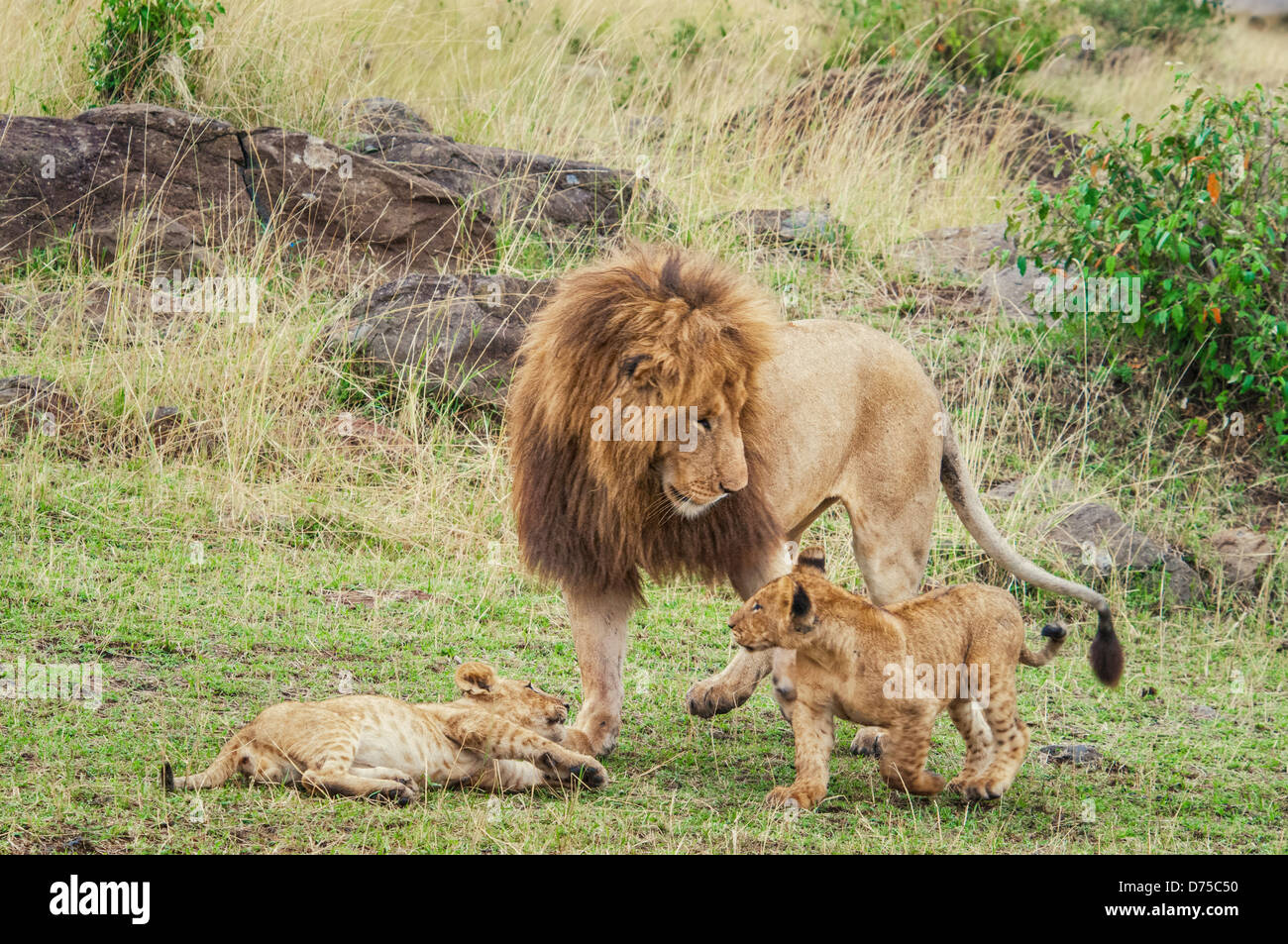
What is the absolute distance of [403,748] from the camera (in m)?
4.14

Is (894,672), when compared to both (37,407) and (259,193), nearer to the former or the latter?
(37,407)

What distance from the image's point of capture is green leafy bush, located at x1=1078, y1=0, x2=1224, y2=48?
17812 millimetres

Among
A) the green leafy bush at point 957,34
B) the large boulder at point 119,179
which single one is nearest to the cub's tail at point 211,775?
the large boulder at point 119,179

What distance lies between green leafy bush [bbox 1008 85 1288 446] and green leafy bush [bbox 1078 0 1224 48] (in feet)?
31.5

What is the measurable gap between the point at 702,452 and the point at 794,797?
42.4 inches

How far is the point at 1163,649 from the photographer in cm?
690

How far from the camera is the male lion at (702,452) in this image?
421cm

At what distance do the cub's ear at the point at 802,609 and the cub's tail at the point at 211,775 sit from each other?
166cm

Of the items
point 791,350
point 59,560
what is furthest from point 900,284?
point 59,560

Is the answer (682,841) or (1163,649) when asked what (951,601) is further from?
(1163,649)

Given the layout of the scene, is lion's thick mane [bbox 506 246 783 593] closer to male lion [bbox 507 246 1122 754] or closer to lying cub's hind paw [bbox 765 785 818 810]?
male lion [bbox 507 246 1122 754]

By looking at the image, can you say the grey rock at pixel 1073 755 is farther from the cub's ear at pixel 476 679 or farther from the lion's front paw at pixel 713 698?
the cub's ear at pixel 476 679

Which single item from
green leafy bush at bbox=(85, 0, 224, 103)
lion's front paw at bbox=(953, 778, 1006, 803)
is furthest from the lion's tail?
green leafy bush at bbox=(85, 0, 224, 103)

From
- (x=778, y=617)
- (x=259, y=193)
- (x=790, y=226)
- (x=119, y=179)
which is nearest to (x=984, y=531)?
(x=778, y=617)
